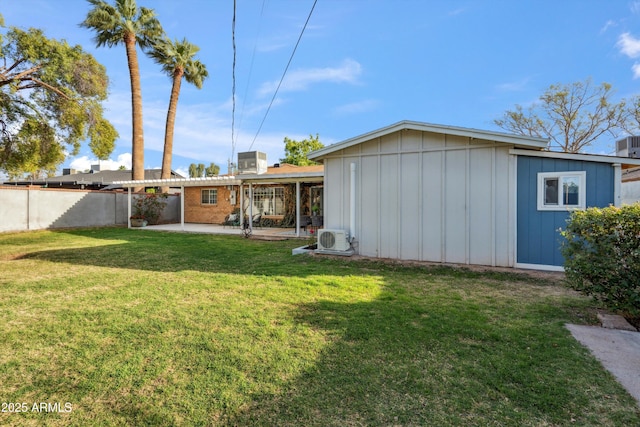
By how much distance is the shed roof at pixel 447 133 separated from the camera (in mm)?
5965

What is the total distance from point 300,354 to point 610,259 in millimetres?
3616

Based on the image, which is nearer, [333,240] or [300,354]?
[300,354]

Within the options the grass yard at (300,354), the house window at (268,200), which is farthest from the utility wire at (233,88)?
the grass yard at (300,354)

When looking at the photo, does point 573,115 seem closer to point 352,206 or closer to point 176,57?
point 352,206

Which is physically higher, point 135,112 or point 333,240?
point 135,112

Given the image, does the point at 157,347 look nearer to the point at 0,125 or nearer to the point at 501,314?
the point at 501,314

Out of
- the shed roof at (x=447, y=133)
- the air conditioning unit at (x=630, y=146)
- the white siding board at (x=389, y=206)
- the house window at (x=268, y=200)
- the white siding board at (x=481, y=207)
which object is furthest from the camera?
the house window at (x=268, y=200)

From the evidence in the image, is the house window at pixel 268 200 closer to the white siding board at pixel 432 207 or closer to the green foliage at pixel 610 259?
the white siding board at pixel 432 207

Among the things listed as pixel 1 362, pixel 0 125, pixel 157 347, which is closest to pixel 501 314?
pixel 157 347

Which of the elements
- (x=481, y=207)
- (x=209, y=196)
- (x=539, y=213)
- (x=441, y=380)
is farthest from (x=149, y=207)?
(x=441, y=380)

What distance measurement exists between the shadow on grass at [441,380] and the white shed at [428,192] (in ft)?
10.3

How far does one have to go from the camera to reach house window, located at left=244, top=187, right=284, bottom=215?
16.5 meters

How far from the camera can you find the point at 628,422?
6.66 ft

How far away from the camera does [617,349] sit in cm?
304
